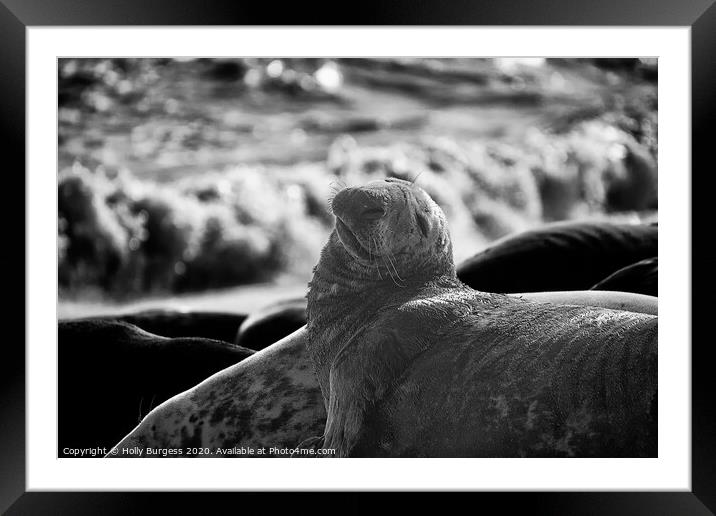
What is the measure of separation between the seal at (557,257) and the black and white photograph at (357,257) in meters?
0.01

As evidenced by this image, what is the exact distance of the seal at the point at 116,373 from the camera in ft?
12.0

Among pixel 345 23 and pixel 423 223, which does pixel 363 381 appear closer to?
pixel 423 223

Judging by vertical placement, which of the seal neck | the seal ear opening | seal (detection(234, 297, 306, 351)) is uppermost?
the seal ear opening

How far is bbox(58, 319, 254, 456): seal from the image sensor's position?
3658 mm

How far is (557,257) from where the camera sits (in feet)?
13.4

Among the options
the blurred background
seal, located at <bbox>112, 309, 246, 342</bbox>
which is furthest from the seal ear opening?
seal, located at <bbox>112, 309, 246, 342</bbox>

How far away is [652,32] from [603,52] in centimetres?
23

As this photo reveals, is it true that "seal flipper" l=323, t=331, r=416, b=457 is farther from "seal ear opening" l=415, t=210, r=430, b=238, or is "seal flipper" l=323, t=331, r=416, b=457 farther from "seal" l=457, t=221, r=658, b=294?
"seal" l=457, t=221, r=658, b=294

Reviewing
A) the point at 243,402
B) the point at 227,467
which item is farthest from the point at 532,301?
the point at 227,467

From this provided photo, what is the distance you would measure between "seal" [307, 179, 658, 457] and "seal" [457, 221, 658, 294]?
39.1 inches

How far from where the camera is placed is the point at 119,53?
3.73 metres

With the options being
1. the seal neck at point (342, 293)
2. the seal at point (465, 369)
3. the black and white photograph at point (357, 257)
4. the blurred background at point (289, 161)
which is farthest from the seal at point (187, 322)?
the seal at point (465, 369)

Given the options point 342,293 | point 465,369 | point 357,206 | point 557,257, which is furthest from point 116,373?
point 557,257

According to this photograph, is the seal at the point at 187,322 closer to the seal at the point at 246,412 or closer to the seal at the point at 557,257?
the seal at the point at 246,412
